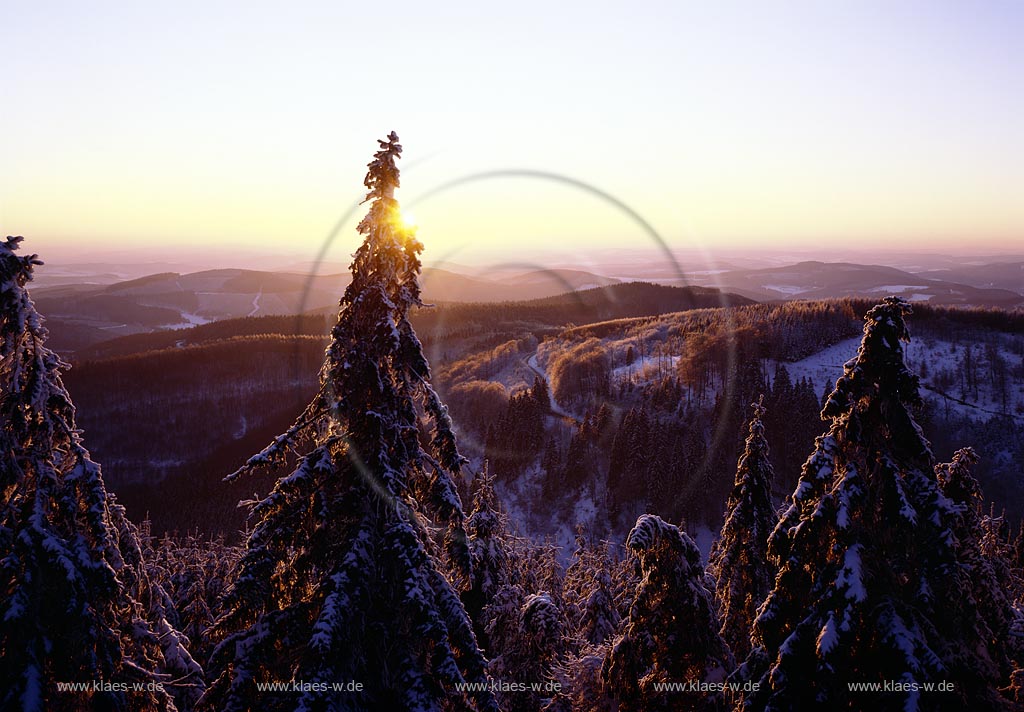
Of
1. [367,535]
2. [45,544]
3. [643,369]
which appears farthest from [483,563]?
[643,369]

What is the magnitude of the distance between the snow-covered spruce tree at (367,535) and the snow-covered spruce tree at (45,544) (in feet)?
6.57

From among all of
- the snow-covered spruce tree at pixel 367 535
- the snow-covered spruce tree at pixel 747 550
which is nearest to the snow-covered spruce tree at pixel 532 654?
the snow-covered spruce tree at pixel 747 550

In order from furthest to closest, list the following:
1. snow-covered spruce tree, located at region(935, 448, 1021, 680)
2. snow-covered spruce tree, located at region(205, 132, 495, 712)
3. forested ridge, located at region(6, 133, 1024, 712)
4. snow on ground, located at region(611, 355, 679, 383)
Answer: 1. snow on ground, located at region(611, 355, 679, 383)
2. snow-covered spruce tree, located at region(935, 448, 1021, 680)
3. snow-covered spruce tree, located at region(205, 132, 495, 712)
4. forested ridge, located at region(6, 133, 1024, 712)

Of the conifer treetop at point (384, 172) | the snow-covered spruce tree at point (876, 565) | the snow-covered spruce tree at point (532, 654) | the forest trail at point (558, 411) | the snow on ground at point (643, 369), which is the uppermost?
Result: the conifer treetop at point (384, 172)

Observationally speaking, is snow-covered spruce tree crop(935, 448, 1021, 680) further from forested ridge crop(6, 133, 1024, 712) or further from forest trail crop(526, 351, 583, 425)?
forest trail crop(526, 351, 583, 425)

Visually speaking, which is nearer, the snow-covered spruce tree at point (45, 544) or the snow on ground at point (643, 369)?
the snow-covered spruce tree at point (45, 544)

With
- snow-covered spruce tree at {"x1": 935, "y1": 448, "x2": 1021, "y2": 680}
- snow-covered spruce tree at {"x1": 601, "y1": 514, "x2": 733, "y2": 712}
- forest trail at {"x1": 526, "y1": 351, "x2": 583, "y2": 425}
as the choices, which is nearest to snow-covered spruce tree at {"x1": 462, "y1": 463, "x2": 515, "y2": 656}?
snow-covered spruce tree at {"x1": 601, "y1": 514, "x2": 733, "y2": 712}

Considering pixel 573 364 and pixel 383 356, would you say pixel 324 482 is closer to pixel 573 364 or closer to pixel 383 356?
pixel 383 356

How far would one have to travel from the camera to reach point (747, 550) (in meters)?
18.6

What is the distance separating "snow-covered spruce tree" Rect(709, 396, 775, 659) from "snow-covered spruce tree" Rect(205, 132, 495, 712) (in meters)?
11.2

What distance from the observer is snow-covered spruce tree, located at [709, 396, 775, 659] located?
1845 cm

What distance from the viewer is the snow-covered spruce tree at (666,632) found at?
1426cm

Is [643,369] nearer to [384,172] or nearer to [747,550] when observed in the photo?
[747,550]

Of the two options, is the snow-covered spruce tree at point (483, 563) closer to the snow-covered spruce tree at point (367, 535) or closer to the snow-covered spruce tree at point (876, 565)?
the snow-covered spruce tree at point (367, 535)
